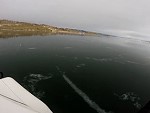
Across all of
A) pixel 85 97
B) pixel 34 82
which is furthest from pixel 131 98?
pixel 34 82

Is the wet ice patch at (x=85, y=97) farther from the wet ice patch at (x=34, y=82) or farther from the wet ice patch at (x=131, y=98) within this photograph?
the wet ice patch at (x=131, y=98)

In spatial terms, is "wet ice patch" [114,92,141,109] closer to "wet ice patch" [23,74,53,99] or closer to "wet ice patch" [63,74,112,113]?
"wet ice patch" [63,74,112,113]

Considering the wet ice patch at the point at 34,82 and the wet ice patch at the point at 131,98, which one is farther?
the wet ice patch at the point at 131,98

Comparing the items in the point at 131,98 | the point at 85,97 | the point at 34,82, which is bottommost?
the point at 131,98

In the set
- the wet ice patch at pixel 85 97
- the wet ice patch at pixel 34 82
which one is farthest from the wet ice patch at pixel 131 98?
the wet ice patch at pixel 34 82

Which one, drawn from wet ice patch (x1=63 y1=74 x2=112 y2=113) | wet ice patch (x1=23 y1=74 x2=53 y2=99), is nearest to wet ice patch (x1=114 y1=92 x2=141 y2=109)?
wet ice patch (x1=63 y1=74 x2=112 y2=113)

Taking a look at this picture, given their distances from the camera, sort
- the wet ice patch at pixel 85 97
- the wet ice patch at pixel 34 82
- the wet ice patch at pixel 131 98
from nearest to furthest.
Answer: the wet ice patch at pixel 85 97, the wet ice patch at pixel 34 82, the wet ice patch at pixel 131 98

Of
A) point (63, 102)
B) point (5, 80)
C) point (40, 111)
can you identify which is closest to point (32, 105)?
point (40, 111)

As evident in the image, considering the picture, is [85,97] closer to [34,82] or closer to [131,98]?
[131,98]

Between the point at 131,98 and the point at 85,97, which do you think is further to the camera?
the point at 131,98

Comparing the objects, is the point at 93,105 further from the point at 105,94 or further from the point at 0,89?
the point at 0,89
